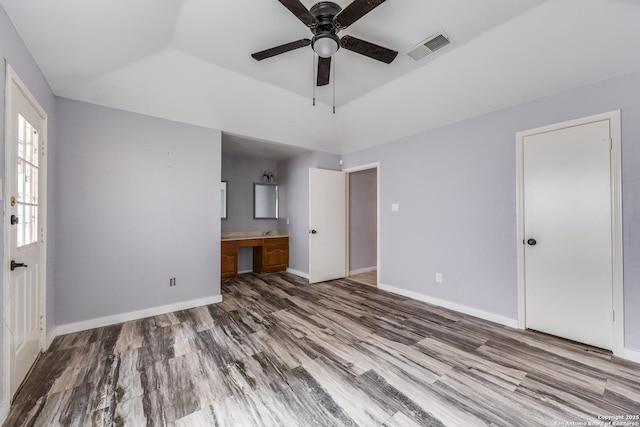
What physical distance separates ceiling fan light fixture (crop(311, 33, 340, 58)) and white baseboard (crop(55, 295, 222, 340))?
3213 millimetres

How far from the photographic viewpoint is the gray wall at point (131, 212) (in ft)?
8.68

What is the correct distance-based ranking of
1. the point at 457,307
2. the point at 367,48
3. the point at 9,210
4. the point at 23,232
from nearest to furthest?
the point at 9,210 < the point at 23,232 < the point at 367,48 < the point at 457,307

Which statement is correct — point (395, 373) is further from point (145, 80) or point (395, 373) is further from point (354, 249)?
point (145, 80)

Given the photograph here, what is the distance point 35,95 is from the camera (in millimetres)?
2043

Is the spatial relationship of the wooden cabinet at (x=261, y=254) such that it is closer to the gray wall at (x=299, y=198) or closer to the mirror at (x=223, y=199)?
the gray wall at (x=299, y=198)

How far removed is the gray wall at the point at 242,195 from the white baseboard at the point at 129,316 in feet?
6.18

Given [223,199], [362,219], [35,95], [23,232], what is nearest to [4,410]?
[23,232]

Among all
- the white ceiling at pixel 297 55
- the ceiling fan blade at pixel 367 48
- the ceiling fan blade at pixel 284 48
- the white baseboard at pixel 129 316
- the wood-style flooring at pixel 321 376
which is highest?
the white ceiling at pixel 297 55

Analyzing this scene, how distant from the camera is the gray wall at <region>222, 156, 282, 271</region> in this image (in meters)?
5.27

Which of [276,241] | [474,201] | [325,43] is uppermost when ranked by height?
[325,43]

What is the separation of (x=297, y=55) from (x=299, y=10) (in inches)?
38.1

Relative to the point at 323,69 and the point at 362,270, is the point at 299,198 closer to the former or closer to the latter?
the point at 362,270

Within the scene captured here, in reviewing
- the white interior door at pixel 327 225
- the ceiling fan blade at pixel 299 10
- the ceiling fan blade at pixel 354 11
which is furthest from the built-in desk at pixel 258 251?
the ceiling fan blade at pixel 354 11

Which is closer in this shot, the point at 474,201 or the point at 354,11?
the point at 354,11
